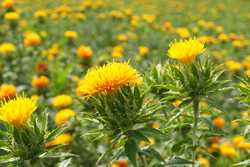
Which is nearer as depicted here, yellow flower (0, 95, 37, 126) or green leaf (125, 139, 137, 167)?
green leaf (125, 139, 137, 167)

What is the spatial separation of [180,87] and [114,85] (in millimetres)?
525

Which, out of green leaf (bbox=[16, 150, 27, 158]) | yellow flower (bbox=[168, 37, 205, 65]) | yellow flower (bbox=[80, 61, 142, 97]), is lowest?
green leaf (bbox=[16, 150, 27, 158])

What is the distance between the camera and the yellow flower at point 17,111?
5.43 feet

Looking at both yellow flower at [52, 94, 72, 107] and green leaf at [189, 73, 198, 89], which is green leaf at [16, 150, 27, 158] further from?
yellow flower at [52, 94, 72, 107]

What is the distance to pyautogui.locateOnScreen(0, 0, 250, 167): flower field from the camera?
1.66 metres

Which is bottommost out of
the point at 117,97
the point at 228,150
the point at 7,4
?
the point at 228,150

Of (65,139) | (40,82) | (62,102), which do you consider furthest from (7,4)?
(65,139)

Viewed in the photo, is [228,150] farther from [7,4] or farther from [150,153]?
[7,4]

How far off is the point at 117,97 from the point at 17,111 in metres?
0.76

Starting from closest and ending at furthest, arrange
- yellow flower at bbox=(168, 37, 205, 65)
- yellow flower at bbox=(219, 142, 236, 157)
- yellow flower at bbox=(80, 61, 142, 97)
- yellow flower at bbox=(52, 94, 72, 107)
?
yellow flower at bbox=(80, 61, 142, 97), yellow flower at bbox=(168, 37, 205, 65), yellow flower at bbox=(219, 142, 236, 157), yellow flower at bbox=(52, 94, 72, 107)

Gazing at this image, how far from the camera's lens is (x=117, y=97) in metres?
1.74

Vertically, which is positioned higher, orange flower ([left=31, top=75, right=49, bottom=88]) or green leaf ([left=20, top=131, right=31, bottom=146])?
green leaf ([left=20, top=131, right=31, bottom=146])

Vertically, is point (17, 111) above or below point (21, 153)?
above

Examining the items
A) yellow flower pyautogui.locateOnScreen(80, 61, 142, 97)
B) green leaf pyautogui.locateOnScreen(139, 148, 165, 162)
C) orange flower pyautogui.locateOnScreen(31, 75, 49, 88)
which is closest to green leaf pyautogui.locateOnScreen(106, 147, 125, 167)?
green leaf pyautogui.locateOnScreen(139, 148, 165, 162)
